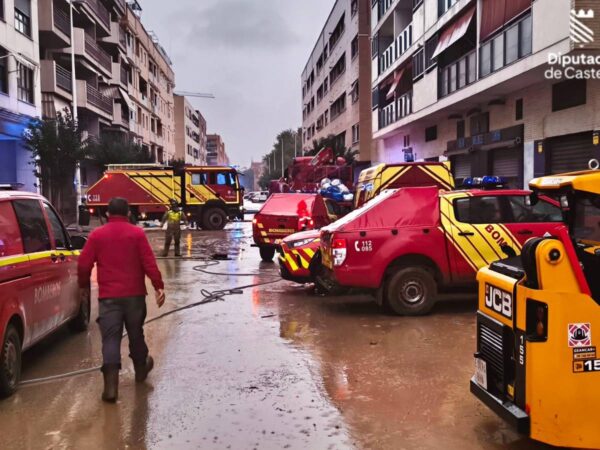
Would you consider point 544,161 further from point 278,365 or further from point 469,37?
point 278,365

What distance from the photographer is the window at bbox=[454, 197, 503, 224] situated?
8.00 meters

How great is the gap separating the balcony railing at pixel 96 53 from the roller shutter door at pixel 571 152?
91.3ft

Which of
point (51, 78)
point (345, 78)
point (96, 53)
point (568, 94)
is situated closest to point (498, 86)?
point (568, 94)

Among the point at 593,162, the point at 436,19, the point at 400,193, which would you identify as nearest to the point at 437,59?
the point at 436,19

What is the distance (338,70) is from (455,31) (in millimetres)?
34292

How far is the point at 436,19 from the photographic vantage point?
22547 millimetres

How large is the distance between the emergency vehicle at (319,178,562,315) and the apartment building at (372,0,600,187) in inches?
299

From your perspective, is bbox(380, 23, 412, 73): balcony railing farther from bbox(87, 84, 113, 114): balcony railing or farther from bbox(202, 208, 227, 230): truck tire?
bbox(87, 84, 113, 114): balcony railing

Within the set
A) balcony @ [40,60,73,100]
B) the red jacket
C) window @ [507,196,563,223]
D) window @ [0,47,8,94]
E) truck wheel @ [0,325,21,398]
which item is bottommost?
truck wheel @ [0,325,21,398]

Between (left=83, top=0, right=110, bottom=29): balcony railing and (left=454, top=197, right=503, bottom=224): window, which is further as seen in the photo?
(left=83, top=0, right=110, bottom=29): balcony railing

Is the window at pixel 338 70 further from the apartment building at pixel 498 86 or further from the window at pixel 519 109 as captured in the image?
the window at pixel 519 109

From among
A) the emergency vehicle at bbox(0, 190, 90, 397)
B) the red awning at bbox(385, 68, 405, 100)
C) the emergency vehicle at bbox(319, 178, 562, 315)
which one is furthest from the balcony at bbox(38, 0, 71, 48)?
the emergency vehicle at bbox(319, 178, 562, 315)

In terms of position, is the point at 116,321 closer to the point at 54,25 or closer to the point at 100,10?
the point at 54,25

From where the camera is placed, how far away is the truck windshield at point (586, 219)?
389cm
